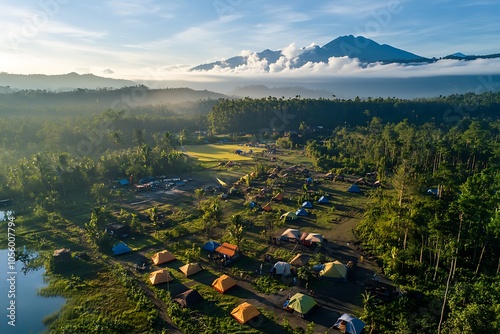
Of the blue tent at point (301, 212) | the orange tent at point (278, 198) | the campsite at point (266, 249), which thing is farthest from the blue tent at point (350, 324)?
the orange tent at point (278, 198)

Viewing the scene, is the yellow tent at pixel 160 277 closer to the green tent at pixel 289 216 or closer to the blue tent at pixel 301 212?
the green tent at pixel 289 216

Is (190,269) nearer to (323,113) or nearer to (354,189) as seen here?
(354,189)

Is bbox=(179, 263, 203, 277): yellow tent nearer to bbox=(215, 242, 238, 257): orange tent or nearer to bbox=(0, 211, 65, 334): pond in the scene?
bbox=(215, 242, 238, 257): orange tent

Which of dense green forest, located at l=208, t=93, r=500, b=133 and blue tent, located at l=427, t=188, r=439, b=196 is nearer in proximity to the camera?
blue tent, located at l=427, t=188, r=439, b=196

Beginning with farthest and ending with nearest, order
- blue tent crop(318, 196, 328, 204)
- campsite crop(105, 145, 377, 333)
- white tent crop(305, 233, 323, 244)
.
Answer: blue tent crop(318, 196, 328, 204)
white tent crop(305, 233, 323, 244)
campsite crop(105, 145, 377, 333)

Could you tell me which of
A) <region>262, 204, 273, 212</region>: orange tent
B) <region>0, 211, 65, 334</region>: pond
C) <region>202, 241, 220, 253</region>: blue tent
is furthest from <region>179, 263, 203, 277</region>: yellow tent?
<region>262, 204, 273, 212</region>: orange tent

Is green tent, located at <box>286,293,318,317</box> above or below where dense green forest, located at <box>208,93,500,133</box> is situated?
below
